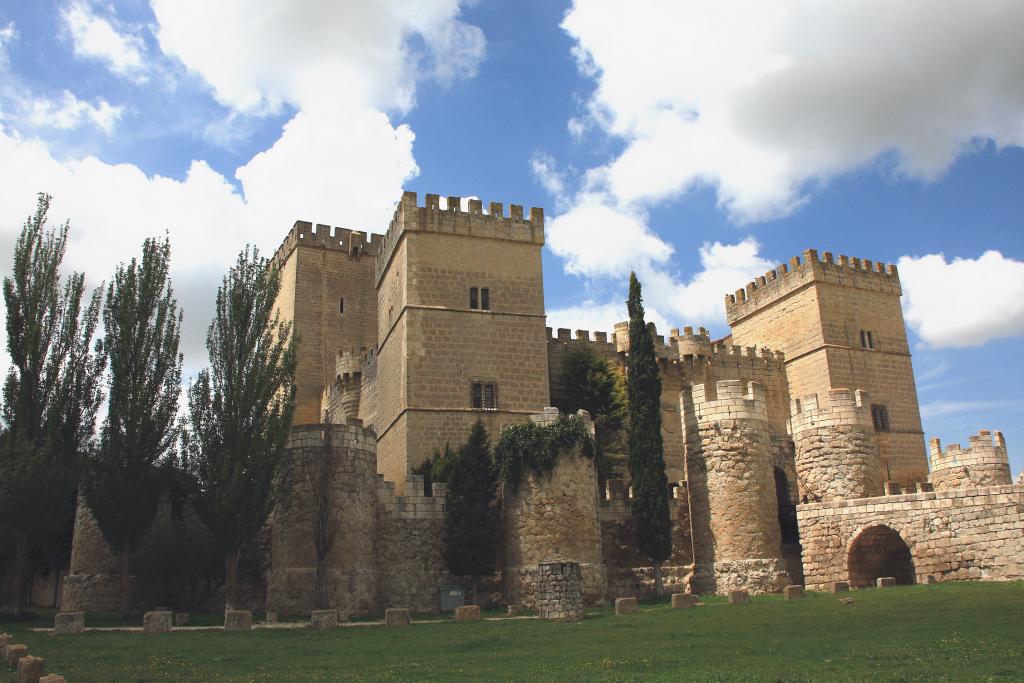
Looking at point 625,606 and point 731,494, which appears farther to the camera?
point 731,494

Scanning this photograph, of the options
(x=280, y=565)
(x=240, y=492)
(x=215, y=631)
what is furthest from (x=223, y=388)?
(x=215, y=631)

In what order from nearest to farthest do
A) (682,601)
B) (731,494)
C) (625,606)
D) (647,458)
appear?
(625,606), (682,601), (731,494), (647,458)

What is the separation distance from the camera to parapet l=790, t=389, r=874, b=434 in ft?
75.7

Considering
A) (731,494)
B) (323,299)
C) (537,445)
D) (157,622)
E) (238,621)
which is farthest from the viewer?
(323,299)

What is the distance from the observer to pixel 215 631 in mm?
15836

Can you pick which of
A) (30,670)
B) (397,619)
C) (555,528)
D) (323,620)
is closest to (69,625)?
(323,620)

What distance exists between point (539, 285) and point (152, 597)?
14.5 metres

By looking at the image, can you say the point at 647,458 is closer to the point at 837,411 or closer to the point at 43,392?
the point at 837,411

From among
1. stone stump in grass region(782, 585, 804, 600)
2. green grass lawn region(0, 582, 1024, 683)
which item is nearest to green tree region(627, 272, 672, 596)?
stone stump in grass region(782, 585, 804, 600)

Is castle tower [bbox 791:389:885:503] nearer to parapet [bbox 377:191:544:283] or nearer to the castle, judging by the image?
the castle

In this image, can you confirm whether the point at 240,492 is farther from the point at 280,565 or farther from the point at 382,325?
the point at 382,325

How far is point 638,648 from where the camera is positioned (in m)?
11.9

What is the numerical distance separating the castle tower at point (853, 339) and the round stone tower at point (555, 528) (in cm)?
1618

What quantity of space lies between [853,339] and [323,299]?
834 inches
